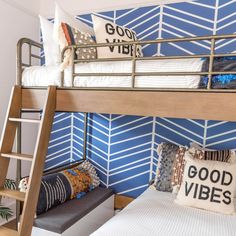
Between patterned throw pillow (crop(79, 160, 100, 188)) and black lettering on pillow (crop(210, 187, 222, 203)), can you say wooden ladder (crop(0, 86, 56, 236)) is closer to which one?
patterned throw pillow (crop(79, 160, 100, 188))

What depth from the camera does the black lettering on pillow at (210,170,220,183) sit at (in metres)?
2.05

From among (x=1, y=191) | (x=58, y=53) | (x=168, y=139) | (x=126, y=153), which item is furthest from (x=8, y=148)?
(x=168, y=139)

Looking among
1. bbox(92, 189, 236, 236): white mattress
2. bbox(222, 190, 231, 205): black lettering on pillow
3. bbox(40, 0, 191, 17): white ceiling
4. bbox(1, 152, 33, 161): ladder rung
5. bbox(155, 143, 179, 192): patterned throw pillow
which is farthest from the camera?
bbox(40, 0, 191, 17): white ceiling

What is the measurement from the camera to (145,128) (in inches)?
109

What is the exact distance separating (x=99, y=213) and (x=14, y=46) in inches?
80.9

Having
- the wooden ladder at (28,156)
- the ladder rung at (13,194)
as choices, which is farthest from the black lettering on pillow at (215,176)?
the ladder rung at (13,194)

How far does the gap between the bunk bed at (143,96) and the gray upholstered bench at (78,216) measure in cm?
47

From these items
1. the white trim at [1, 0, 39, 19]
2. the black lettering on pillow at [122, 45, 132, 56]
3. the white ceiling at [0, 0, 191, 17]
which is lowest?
the black lettering on pillow at [122, 45, 132, 56]

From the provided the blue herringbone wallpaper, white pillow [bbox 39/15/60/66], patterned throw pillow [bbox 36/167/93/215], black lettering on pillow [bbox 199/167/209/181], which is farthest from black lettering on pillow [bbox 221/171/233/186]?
white pillow [bbox 39/15/60/66]

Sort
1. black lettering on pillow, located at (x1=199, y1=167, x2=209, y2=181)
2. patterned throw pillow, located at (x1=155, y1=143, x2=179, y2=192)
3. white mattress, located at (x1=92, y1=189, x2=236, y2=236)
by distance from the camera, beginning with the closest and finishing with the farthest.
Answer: white mattress, located at (x1=92, y1=189, x2=236, y2=236) < black lettering on pillow, located at (x1=199, y1=167, x2=209, y2=181) < patterned throw pillow, located at (x1=155, y1=143, x2=179, y2=192)

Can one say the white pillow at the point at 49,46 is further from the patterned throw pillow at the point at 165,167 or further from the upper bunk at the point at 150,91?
the patterned throw pillow at the point at 165,167

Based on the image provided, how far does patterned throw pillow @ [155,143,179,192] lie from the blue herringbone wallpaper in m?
0.21

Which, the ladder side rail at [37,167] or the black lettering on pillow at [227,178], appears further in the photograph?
the black lettering on pillow at [227,178]

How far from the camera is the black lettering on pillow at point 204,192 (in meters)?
2.03
